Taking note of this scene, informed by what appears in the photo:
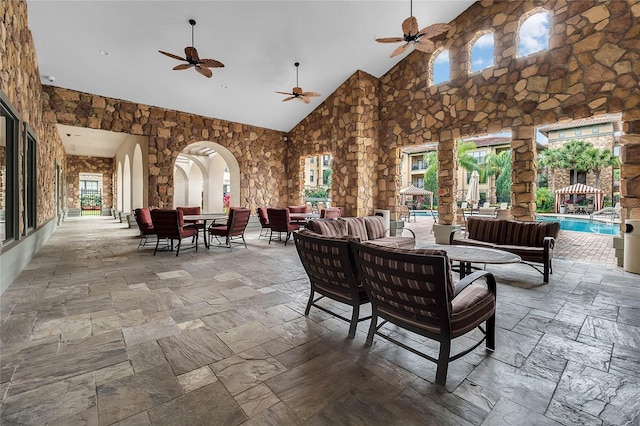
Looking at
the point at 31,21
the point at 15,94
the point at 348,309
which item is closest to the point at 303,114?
the point at 31,21

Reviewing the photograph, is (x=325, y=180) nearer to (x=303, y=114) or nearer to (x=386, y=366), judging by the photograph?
(x=303, y=114)

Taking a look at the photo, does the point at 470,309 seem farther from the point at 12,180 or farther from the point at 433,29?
the point at 12,180

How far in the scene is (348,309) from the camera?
278 centimetres

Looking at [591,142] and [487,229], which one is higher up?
[591,142]

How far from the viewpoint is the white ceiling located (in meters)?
5.05

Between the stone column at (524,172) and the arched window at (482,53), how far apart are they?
60.9 inches

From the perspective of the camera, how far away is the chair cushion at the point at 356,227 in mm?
4258

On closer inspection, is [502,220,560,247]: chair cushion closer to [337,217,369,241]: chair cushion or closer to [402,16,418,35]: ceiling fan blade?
[337,217,369,241]: chair cushion

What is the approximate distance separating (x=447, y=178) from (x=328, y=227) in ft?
13.3

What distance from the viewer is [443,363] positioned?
5.46ft

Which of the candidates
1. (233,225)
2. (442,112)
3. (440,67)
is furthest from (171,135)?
(440,67)

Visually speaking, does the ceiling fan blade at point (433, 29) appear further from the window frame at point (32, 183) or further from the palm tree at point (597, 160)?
the palm tree at point (597, 160)

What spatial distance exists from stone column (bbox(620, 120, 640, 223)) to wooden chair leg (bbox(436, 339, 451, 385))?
4.86 meters

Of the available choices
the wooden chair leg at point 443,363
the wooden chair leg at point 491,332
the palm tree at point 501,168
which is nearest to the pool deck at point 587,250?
the wooden chair leg at point 491,332
